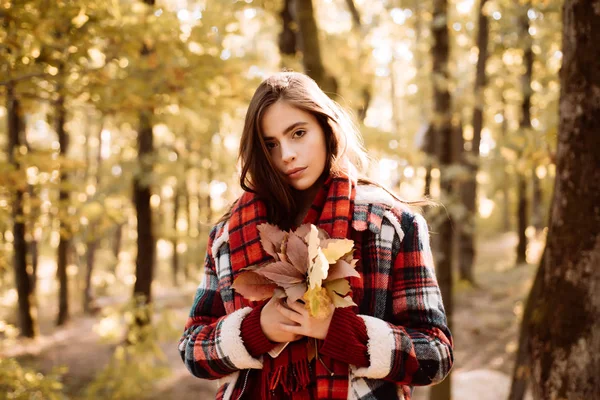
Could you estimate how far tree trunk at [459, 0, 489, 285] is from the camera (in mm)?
9305

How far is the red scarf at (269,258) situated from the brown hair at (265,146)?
66mm

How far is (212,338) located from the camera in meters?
1.98

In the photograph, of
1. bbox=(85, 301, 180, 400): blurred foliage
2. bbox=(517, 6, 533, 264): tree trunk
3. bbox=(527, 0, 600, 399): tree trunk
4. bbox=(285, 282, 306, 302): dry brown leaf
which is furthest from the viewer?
bbox=(517, 6, 533, 264): tree trunk

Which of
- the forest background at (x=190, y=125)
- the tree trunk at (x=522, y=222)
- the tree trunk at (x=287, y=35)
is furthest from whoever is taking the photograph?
the tree trunk at (x=522, y=222)

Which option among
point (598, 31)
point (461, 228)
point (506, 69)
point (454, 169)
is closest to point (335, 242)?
point (598, 31)

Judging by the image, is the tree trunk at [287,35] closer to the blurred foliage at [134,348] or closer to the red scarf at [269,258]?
the blurred foliage at [134,348]

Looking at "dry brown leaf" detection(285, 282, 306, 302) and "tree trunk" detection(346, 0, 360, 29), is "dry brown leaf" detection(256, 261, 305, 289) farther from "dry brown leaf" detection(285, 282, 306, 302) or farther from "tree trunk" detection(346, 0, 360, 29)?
"tree trunk" detection(346, 0, 360, 29)

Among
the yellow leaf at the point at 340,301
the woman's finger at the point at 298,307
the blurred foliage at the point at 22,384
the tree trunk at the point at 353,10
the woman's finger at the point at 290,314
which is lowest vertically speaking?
the blurred foliage at the point at 22,384

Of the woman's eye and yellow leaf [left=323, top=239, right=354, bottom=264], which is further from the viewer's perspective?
the woman's eye

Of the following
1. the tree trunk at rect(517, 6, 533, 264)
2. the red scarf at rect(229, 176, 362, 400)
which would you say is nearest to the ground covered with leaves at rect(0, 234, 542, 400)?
the tree trunk at rect(517, 6, 533, 264)

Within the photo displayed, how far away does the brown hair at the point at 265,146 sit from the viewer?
2.08 meters

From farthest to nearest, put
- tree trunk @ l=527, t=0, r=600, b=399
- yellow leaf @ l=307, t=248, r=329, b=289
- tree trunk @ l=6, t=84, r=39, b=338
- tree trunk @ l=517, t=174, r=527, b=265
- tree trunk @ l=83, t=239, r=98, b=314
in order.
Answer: tree trunk @ l=517, t=174, r=527, b=265 → tree trunk @ l=83, t=239, r=98, b=314 → tree trunk @ l=6, t=84, r=39, b=338 → tree trunk @ l=527, t=0, r=600, b=399 → yellow leaf @ l=307, t=248, r=329, b=289

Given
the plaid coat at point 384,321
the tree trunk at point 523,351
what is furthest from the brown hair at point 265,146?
the tree trunk at point 523,351

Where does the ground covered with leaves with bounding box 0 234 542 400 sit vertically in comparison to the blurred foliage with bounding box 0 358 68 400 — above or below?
below
